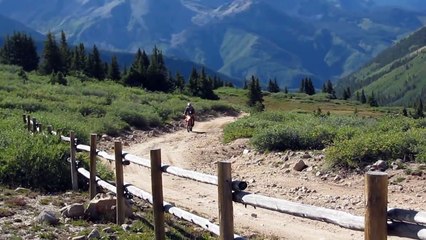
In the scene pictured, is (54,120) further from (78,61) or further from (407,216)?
(78,61)

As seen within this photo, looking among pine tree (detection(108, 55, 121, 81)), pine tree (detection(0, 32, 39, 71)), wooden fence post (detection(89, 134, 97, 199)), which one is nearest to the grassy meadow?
wooden fence post (detection(89, 134, 97, 199))

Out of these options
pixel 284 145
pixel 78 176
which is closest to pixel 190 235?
pixel 78 176

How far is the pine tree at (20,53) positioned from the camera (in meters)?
Result: 82.3

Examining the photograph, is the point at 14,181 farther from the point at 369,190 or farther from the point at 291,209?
the point at 369,190

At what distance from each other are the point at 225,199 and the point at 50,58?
71800 millimetres

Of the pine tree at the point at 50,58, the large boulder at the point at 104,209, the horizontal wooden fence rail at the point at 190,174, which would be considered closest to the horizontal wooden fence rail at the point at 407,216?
the horizontal wooden fence rail at the point at 190,174

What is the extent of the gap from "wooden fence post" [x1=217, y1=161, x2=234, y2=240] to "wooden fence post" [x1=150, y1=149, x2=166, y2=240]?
2.15 meters

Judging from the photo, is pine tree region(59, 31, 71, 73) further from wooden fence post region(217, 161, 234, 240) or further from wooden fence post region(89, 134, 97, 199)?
wooden fence post region(217, 161, 234, 240)

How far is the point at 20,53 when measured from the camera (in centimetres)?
8281

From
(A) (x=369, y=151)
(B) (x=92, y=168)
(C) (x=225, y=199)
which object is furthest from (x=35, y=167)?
(A) (x=369, y=151)

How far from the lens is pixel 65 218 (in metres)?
10.8

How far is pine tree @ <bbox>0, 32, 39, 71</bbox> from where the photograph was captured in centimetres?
8231

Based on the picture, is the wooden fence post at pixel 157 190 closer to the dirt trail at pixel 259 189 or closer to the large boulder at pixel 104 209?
the dirt trail at pixel 259 189

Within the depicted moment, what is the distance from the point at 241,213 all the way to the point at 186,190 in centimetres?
323
